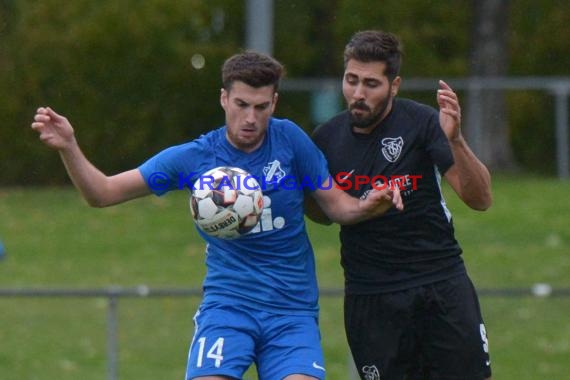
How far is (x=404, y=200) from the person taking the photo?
21.2ft

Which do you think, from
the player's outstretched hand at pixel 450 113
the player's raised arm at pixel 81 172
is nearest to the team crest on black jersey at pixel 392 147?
the player's outstretched hand at pixel 450 113

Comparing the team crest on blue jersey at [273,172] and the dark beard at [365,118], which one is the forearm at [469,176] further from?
the team crest on blue jersey at [273,172]

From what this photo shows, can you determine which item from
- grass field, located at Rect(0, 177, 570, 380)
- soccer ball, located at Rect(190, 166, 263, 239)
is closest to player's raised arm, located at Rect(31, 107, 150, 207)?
soccer ball, located at Rect(190, 166, 263, 239)

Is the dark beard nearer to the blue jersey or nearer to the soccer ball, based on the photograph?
the blue jersey

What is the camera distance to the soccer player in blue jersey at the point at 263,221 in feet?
20.1

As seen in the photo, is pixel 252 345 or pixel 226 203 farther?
pixel 252 345

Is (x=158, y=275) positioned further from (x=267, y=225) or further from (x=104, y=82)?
(x=267, y=225)

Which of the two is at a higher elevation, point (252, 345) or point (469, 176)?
point (469, 176)

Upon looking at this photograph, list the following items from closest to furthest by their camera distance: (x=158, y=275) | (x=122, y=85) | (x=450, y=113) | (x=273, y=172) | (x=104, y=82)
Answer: (x=450, y=113), (x=273, y=172), (x=158, y=275), (x=104, y=82), (x=122, y=85)

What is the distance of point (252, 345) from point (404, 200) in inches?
42.9

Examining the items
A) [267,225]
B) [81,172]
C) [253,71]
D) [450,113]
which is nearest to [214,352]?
[267,225]

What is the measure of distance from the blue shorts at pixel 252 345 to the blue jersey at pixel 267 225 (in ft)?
0.20

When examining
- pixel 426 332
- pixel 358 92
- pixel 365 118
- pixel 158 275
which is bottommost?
pixel 158 275

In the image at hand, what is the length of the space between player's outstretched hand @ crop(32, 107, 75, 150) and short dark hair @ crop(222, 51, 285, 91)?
0.83 metres
